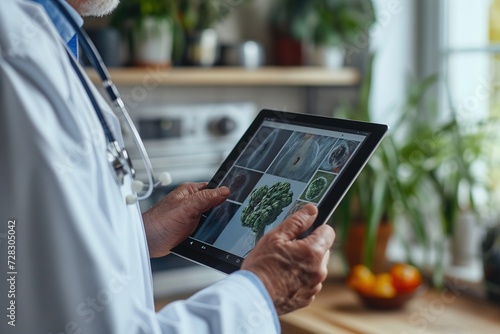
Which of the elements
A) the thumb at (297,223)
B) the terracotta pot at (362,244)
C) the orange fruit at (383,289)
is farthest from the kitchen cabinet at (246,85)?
the thumb at (297,223)

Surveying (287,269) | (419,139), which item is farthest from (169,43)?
(287,269)

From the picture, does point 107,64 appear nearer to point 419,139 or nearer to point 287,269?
point 419,139

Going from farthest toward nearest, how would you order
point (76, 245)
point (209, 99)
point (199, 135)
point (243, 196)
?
point (209, 99)
point (199, 135)
point (243, 196)
point (76, 245)

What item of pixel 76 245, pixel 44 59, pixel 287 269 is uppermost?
pixel 44 59

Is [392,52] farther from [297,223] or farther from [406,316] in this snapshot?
[297,223]

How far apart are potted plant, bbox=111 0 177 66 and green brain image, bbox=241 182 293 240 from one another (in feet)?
3.98

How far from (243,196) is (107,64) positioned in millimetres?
1191

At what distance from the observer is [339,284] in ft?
6.84

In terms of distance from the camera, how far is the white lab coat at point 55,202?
662 mm

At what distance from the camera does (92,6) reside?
0.84 m

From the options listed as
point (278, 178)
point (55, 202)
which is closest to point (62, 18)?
point (55, 202)

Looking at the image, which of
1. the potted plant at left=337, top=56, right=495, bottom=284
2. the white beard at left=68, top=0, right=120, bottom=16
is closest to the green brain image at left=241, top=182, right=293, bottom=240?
the white beard at left=68, top=0, right=120, bottom=16

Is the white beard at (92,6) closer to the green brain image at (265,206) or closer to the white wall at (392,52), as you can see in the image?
the green brain image at (265,206)

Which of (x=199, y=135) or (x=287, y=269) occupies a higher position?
(x=287, y=269)
